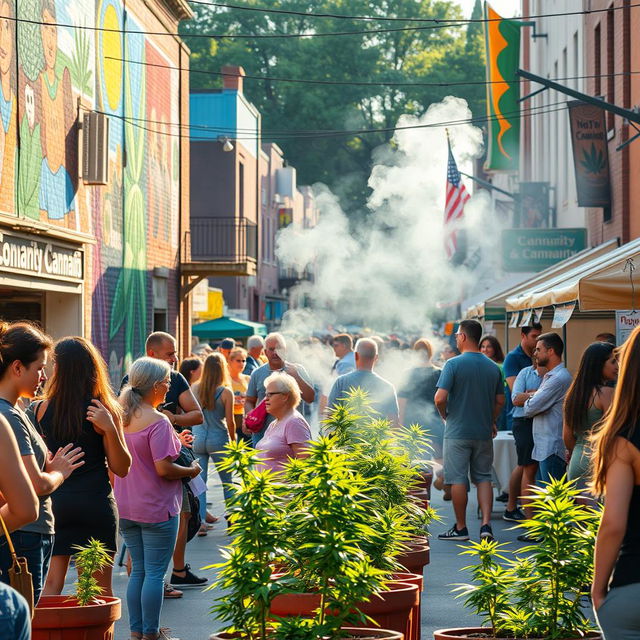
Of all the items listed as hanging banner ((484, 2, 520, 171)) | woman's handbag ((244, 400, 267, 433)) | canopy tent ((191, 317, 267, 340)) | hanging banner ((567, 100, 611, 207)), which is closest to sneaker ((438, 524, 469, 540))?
woman's handbag ((244, 400, 267, 433))

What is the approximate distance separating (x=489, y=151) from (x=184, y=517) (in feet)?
84.3

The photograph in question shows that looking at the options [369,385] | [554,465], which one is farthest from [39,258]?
[554,465]

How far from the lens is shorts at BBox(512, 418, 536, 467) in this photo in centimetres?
1173

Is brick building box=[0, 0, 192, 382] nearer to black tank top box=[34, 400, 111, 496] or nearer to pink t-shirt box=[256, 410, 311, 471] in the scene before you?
pink t-shirt box=[256, 410, 311, 471]

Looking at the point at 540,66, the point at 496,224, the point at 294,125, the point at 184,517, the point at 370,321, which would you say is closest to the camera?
the point at 184,517

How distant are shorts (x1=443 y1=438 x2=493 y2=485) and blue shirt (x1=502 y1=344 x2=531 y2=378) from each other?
2196 millimetres

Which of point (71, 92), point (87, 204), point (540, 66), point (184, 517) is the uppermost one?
point (540, 66)

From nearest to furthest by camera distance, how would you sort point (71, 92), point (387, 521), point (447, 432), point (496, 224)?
1. point (387, 521)
2. point (447, 432)
3. point (71, 92)
4. point (496, 224)

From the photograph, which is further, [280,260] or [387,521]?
[280,260]

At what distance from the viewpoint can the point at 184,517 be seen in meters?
8.89

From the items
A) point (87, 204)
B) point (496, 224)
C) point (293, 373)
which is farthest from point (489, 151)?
point (293, 373)

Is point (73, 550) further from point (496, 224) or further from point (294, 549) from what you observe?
point (496, 224)

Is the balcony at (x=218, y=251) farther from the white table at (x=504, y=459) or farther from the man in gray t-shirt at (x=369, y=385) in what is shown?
the man in gray t-shirt at (x=369, y=385)

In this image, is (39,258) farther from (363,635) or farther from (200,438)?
(363,635)
